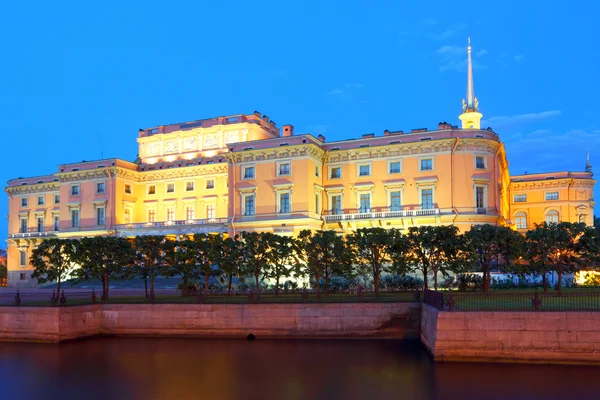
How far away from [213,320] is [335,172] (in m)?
28.4

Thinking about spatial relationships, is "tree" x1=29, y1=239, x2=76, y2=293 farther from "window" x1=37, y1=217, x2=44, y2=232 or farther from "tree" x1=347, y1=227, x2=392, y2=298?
"window" x1=37, y1=217, x2=44, y2=232

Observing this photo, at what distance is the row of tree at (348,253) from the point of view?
32969 millimetres

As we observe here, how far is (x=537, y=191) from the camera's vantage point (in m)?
69.7

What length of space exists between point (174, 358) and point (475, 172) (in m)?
34.0

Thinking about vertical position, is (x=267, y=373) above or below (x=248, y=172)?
below

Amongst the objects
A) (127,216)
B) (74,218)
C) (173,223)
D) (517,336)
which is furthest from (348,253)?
(74,218)

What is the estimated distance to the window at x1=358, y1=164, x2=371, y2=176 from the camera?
53.2m

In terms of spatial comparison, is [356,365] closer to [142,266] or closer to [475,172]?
[142,266]

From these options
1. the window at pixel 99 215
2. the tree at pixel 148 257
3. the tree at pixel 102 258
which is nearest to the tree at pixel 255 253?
the tree at pixel 148 257

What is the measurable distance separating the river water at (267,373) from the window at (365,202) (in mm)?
26262

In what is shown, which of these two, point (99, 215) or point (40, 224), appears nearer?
point (99, 215)

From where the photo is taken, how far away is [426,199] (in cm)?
5072

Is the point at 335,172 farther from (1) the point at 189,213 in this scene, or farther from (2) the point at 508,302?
(2) the point at 508,302

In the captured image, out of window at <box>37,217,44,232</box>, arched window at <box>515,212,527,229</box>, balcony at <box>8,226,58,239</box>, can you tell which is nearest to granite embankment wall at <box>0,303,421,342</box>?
balcony at <box>8,226,58,239</box>
